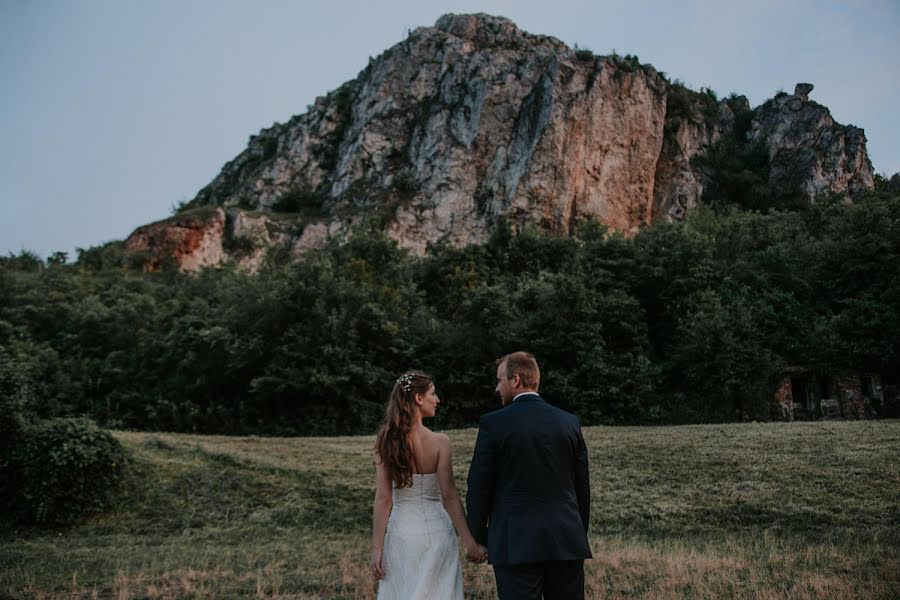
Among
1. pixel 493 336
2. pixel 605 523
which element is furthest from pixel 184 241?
pixel 605 523

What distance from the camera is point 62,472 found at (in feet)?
44.7

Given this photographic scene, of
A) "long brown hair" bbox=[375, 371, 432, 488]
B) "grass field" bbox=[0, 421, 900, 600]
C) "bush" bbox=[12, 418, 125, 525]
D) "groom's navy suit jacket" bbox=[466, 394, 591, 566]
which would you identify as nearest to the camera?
"groom's navy suit jacket" bbox=[466, 394, 591, 566]

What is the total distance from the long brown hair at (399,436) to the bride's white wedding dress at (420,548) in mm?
132

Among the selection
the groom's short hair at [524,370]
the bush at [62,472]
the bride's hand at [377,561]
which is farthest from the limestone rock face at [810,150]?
the bride's hand at [377,561]

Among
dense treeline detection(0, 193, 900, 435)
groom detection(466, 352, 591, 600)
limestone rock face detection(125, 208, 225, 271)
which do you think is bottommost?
groom detection(466, 352, 591, 600)

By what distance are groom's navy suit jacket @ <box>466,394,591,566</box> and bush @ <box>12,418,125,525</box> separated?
1223cm

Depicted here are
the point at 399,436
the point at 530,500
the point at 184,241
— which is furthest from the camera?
the point at 184,241

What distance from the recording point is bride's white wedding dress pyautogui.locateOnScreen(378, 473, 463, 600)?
4527 mm

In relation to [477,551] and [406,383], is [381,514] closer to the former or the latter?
[477,551]

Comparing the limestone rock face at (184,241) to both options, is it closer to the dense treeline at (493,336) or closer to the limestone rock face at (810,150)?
the dense treeline at (493,336)

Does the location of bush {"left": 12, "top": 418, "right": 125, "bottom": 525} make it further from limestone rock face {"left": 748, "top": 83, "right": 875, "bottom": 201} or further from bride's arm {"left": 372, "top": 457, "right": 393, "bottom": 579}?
limestone rock face {"left": 748, "top": 83, "right": 875, "bottom": 201}

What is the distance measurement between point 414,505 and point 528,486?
90 centimetres

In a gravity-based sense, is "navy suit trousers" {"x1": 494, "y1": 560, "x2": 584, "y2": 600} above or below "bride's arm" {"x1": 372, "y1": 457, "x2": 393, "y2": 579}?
below

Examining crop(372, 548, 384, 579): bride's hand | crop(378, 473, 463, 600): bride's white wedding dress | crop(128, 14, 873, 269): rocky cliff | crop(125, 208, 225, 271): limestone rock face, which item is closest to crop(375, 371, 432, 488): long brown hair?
crop(378, 473, 463, 600): bride's white wedding dress
